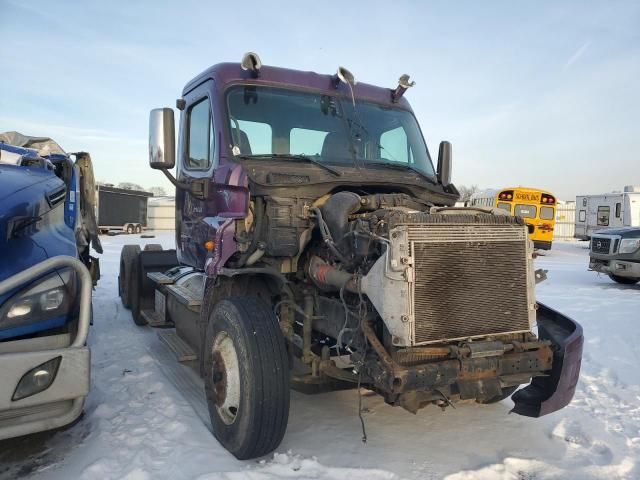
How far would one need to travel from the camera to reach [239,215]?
3.72 m

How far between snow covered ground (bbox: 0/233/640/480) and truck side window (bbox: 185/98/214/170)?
2049 millimetres

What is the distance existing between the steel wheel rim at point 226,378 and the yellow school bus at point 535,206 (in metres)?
19.0

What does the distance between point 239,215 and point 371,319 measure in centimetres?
135

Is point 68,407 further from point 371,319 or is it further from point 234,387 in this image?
point 371,319

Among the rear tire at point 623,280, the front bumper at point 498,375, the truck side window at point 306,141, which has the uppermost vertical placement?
the truck side window at point 306,141

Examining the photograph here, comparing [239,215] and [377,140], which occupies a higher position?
[377,140]

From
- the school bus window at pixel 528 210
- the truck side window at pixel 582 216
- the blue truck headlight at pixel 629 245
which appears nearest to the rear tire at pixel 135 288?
the blue truck headlight at pixel 629 245

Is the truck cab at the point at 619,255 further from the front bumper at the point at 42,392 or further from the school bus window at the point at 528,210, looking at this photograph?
the front bumper at the point at 42,392

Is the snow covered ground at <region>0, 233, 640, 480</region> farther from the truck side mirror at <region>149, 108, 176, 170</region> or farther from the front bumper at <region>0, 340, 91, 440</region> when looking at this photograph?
the truck side mirror at <region>149, 108, 176, 170</region>

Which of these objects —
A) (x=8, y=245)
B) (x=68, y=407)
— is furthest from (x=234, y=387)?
(x=8, y=245)

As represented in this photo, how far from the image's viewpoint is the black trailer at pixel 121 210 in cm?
2745

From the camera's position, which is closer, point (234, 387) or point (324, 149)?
point (234, 387)

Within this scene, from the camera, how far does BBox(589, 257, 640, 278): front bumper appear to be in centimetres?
1130

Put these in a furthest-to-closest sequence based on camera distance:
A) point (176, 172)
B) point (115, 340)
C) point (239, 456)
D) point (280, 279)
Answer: point (115, 340) → point (176, 172) → point (280, 279) → point (239, 456)
